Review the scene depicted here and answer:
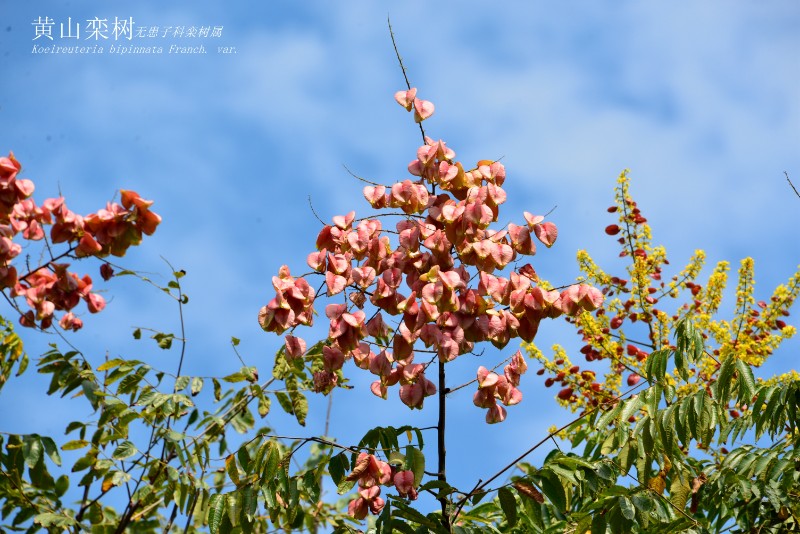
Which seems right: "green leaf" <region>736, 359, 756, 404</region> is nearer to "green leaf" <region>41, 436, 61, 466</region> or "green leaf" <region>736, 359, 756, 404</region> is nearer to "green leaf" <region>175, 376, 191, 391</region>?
"green leaf" <region>175, 376, 191, 391</region>

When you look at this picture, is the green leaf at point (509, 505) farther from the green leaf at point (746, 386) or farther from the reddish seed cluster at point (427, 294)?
the green leaf at point (746, 386)

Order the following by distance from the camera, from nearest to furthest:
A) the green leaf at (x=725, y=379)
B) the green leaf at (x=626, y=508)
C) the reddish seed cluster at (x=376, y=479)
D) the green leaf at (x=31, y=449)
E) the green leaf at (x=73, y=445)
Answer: the green leaf at (x=626, y=508)
the reddish seed cluster at (x=376, y=479)
the green leaf at (x=725, y=379)
the green leaf at (x=31, y=449)
the green leaf at (x=73, y=445)

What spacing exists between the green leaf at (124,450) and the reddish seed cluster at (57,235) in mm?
650

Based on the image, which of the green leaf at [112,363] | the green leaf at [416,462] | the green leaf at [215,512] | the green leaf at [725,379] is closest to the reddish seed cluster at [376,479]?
the green leaf at [416,462]

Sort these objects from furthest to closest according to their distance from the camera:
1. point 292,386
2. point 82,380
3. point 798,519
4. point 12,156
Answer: point 292,386
point 82,380
point 12,156
point 798,519

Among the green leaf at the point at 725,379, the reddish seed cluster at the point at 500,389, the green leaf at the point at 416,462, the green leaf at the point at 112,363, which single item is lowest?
the green leaf at the point at 416,462

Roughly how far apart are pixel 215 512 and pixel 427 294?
90 centimetres

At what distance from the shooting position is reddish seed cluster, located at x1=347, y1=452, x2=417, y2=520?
99.8 inches

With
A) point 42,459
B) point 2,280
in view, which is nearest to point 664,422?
point 42,459

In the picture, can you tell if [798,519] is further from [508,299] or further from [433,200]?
[433,200]

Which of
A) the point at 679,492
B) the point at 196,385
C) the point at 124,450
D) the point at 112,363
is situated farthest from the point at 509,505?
the point at 112,363

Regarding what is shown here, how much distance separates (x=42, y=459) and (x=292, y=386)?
1.04m

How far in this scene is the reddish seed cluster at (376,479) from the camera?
2.54m

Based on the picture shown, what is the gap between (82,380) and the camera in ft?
11.2
